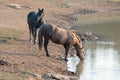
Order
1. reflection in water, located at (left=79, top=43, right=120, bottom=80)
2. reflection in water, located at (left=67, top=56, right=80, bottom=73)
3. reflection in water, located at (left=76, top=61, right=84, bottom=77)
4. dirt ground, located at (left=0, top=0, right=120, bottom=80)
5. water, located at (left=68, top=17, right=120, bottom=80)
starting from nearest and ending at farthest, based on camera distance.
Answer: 1. dirt ground, located at (left=0, top=0, right=120, bottom=80)
2. reflection in water, located at (left=79, top=43, right=120, bottom=80)
3. water, located at (left=68, top=17, right=120, bottom=80)
4. reflection in water, located at (left=76, top=61, right=84, bottom=77)
5. reflection in water, located at (left=67, top=56, right=80, bottom=73)

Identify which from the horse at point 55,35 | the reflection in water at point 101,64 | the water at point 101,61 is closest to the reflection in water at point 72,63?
the water at point 101,61

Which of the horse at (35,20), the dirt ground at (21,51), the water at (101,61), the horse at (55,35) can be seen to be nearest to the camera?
the dirt ground at (21,51)

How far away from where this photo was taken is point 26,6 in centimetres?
4847

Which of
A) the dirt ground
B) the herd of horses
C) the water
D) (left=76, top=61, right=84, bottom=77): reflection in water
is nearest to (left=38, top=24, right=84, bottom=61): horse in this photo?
the herd of horses

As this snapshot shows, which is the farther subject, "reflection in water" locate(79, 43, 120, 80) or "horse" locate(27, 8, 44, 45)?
"horse" locate(27, 8, 44, 45)

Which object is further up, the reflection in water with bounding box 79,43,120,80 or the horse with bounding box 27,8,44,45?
the horse with bounding box 27,8,44,45

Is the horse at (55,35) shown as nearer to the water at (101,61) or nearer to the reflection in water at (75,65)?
the reflection in water at (75,65)

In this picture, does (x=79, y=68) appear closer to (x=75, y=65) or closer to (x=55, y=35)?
(x=75, y=65)

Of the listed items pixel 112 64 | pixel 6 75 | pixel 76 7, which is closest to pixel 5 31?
pixel 112 64

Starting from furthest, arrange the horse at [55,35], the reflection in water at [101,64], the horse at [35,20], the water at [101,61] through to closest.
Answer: the horse at [35,20], the horse at [55,35], the water at [101,61], the reflection in water at [101,64]

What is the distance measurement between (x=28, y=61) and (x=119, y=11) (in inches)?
1725

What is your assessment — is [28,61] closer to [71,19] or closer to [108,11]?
[71,19]

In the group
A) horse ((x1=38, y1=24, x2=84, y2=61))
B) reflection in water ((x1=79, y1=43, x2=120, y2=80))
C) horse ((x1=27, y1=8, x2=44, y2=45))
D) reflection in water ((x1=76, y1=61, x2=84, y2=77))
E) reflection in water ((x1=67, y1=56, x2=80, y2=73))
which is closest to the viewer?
reflection in water ((x1=79, y1=43, x2=120, y2=80))

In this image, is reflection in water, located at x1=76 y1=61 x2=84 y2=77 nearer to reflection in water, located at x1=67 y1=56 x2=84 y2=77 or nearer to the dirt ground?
reflection in water, located at x1=67 y1=56 x2=84 y2=77
